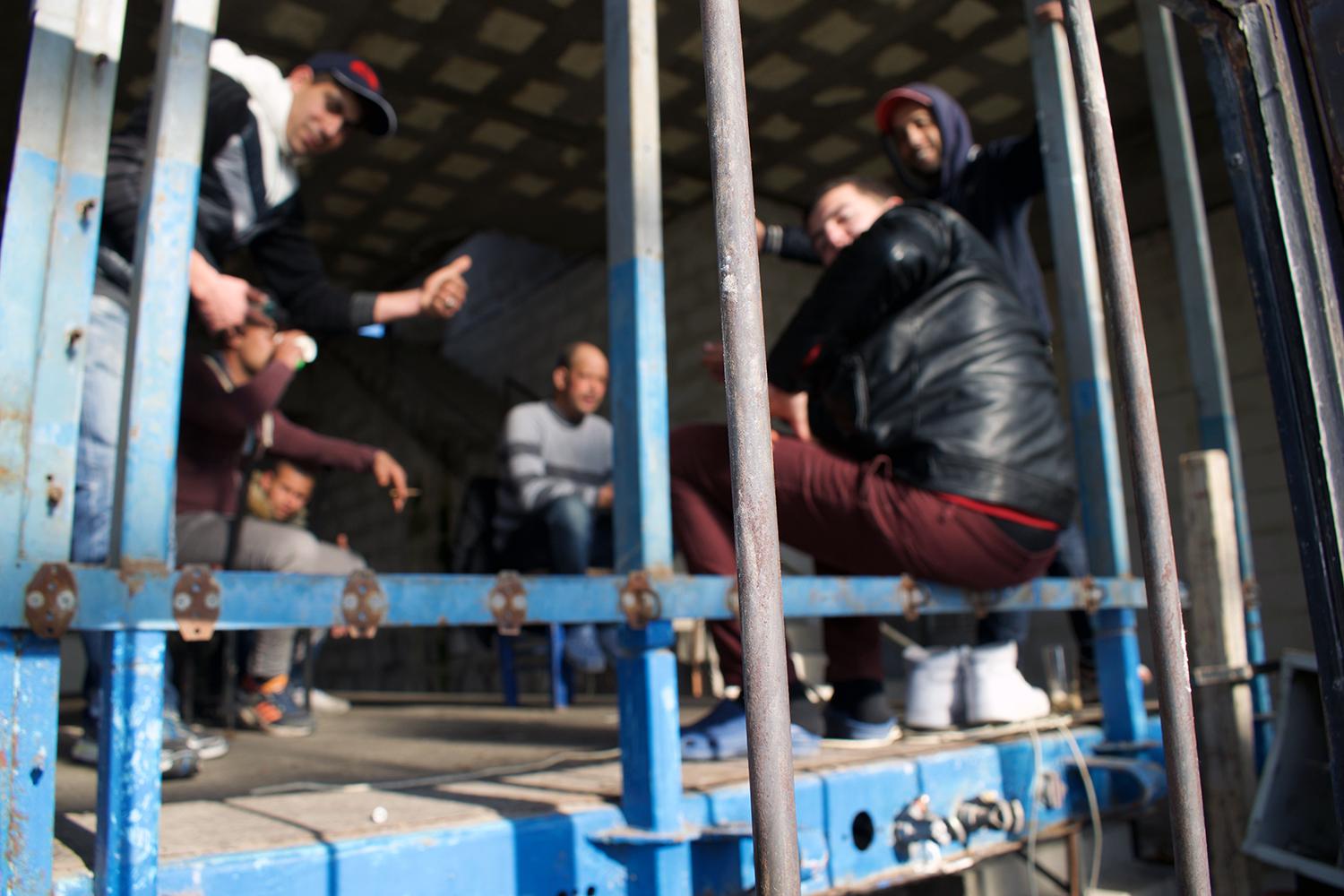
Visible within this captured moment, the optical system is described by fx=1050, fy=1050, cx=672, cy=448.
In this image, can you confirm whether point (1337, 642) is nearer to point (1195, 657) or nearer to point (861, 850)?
point (861, 850)

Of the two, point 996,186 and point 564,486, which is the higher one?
point 996,186

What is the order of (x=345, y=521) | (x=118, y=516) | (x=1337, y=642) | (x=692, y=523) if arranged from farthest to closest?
1. (x=345, y=521)
2. (x=692, y=523)
3. (x=1337, y=642)
4. (x=118, y=516)

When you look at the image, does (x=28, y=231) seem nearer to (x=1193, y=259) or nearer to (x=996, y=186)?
(x=996, y=186)

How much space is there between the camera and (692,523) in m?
2.21

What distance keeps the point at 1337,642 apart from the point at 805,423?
1178 millimetres

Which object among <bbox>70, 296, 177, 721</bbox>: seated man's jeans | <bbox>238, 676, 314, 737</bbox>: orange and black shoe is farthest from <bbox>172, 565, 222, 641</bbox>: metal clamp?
<bbox>238, 676, 314, 737</bbox>: orange and black shoe

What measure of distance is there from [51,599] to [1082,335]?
7.69 ft

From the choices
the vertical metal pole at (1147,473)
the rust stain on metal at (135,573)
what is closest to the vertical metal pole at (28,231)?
the rust stain on metal at (135,573)

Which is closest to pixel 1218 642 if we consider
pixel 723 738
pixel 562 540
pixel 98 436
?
pixel 723 738

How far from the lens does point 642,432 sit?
5.55 feet

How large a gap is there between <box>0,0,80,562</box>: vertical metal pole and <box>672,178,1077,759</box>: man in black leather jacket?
1.28 m

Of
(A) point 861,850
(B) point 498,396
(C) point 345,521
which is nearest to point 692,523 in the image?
(A) point 861,850

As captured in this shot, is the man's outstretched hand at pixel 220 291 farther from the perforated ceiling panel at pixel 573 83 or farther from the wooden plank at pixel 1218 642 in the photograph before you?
the perforated ceiling panel at pixel 573 83

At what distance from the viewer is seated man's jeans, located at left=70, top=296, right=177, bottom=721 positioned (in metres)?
2.10
